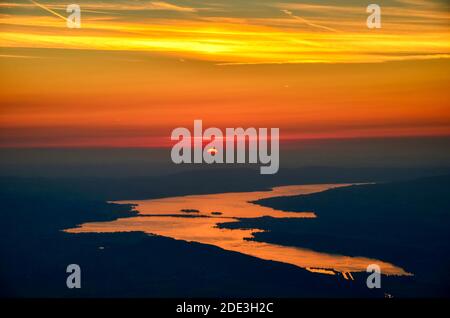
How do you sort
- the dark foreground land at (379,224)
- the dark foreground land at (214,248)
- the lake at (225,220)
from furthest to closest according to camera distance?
the dark foreground land at (379,224) < the lake at (225,220) < the dark foreground land at (214,248)

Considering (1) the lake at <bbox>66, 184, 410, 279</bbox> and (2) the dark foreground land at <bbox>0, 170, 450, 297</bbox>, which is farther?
(1) the lake at <bbox>66, 184, 410, 279</bbox>

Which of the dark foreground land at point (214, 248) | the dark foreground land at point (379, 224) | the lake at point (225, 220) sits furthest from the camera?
the dark foreground land at point (379, 224)

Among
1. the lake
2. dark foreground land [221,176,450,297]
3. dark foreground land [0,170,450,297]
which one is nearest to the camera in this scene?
dark foreground land [0,170,450,297]

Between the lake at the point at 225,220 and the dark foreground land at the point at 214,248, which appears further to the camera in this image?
the lake at the point at 225,220

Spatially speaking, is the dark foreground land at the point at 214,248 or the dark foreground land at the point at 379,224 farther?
the dark foreground land at the point at 379,224

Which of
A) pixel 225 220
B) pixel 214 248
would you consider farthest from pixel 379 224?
pixel 214 248
